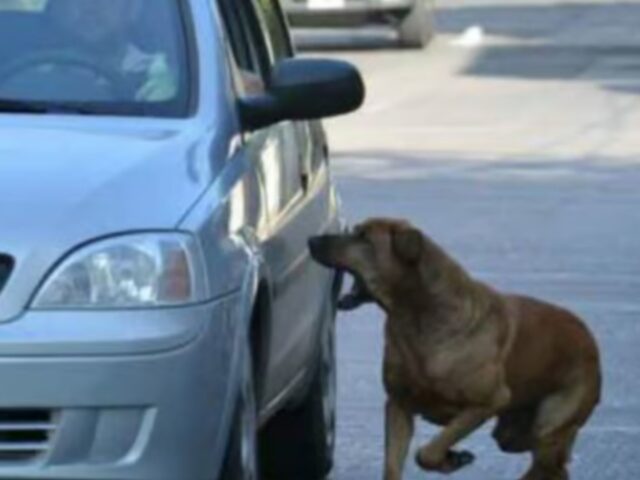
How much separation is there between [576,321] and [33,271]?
272cm

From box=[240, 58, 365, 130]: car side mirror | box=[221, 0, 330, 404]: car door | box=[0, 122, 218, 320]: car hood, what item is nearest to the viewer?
box=[0, 122, 218, 320]: car hood

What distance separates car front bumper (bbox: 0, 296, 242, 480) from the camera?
19.2ft

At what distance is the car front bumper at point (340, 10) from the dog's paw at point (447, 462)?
24122 millimetres

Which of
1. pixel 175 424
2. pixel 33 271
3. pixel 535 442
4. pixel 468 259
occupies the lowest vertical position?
pixel 468 259

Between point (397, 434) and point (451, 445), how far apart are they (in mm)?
158

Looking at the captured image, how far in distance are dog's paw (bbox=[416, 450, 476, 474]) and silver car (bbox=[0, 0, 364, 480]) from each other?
444mm

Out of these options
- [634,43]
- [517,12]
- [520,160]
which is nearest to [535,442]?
[520,160]

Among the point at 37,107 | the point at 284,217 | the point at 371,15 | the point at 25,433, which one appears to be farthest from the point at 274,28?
the point at 371,15

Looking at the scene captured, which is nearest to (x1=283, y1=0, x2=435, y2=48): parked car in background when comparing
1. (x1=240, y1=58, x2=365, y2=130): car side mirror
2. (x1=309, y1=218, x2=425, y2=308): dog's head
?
(x1=309, y1=218, x2=425, y2=308): dog's head

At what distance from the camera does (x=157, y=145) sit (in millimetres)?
6574

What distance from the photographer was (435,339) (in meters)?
7.69

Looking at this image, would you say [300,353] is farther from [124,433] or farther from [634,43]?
[634,43]

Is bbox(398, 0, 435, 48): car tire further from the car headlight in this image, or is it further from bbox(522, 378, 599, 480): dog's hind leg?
the car headlight

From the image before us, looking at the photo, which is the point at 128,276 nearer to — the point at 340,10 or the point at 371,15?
the point at 340,10
